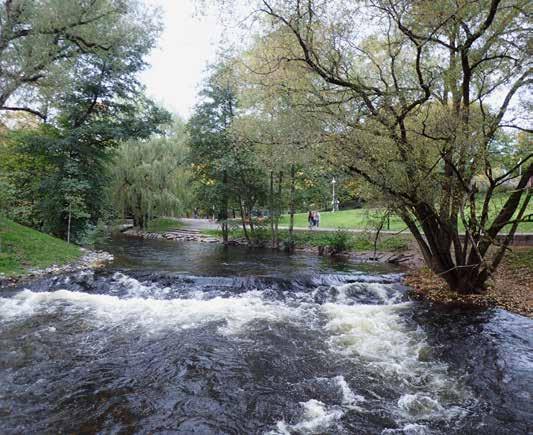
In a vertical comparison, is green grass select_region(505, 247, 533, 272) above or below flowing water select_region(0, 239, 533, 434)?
above

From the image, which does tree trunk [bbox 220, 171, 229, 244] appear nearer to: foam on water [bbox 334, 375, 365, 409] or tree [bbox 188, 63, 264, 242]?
tree [bbox 188, 63, 264, 242]

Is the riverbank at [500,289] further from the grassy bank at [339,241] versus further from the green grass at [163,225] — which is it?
the green grass at [163,225]

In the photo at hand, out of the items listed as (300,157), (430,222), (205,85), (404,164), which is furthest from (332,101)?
(205,85)

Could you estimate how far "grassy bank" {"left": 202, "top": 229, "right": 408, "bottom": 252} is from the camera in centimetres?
1720

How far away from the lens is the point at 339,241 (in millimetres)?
18078

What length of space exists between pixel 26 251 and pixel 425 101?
12183 mm

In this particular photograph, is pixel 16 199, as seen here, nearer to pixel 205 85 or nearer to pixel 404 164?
pixel 205 85

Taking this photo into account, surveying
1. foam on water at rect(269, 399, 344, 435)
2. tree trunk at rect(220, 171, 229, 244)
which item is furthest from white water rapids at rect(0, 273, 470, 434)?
tree trunk at rect(220, 171, 229, 244)

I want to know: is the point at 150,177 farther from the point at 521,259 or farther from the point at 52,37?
the point at 521,259

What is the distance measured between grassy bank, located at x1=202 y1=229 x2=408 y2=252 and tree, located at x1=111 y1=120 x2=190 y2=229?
A: 852 cm

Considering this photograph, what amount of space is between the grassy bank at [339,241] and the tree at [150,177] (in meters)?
8.52

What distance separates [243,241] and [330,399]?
18551 mm

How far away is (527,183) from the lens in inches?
324

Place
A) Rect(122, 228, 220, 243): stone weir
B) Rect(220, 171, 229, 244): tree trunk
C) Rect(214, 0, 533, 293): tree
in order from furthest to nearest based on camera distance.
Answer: Rect(122, 228, 220, 243): stone weir
Rect(220, 171, 229, 244): tree trunk
Rect(214, 0, 533, 293): tree
